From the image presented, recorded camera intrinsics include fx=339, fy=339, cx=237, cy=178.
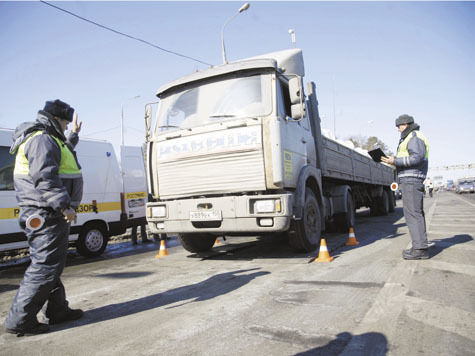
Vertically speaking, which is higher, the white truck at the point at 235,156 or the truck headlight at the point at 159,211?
the white truck at the point at 235,156

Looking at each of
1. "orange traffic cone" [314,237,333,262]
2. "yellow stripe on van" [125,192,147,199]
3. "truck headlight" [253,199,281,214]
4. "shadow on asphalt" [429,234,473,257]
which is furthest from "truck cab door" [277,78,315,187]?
"yellow stripe on van" [125,192,147,199]

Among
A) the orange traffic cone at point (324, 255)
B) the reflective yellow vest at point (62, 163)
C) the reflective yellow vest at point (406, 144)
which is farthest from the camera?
the orange traffic cone at point (324, 255)

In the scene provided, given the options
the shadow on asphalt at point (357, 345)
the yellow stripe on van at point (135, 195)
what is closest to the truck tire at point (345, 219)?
the yellow stripe on van at point (135, 195)

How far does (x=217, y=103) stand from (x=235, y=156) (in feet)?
3.00

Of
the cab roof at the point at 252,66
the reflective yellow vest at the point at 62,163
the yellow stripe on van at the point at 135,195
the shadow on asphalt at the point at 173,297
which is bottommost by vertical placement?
the shadow on asphalt at the point at 173,297

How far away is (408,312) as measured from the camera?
2.63 metres

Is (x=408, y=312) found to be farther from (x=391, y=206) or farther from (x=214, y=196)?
(x=391, y=206)

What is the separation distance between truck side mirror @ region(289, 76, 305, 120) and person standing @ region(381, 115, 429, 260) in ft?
4.51

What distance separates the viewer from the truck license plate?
4.60m

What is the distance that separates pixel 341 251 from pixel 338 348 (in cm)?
360

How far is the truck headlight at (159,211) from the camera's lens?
502cm

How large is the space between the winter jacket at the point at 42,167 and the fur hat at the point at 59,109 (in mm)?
52

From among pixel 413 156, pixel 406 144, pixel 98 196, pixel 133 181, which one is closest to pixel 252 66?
pixel 406 144

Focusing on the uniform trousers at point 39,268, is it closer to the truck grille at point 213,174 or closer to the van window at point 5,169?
the truck grille at point 213,174
